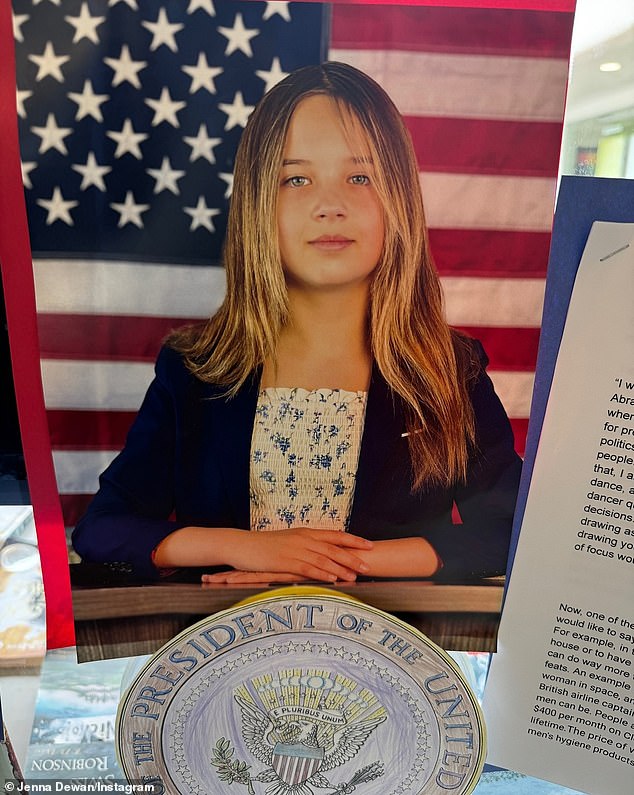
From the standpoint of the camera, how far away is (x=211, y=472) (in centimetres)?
99

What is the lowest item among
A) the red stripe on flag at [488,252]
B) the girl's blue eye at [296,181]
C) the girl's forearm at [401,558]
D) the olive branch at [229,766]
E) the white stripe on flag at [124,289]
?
the olive branch at [229,766]

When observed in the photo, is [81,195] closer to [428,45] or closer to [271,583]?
[428,45]

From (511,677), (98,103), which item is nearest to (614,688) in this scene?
(511,677)

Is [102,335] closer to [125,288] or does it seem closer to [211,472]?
[125,288]

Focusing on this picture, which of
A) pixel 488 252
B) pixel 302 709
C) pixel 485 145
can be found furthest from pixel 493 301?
pixel 302 709

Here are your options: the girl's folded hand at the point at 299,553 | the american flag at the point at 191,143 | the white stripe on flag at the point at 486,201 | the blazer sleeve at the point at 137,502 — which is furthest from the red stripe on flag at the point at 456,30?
the girl's folded hand at the point at 299,553

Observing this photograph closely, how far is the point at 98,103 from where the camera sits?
34.8 inches

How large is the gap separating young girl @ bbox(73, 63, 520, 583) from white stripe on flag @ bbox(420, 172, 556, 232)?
3 centimetres

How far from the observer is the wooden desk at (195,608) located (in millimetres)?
1017

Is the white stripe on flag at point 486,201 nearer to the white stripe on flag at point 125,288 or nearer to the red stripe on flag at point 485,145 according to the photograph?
the red stripe on flag at point 485,145

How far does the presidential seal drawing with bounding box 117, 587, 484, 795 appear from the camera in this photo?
1043mm

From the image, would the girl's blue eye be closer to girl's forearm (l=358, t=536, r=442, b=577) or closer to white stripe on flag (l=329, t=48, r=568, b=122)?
white stripe on flag (l=329, t=48, r=568, b=122)

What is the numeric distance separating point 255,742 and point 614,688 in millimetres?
560

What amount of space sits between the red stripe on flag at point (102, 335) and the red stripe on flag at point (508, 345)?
409 millimetres
